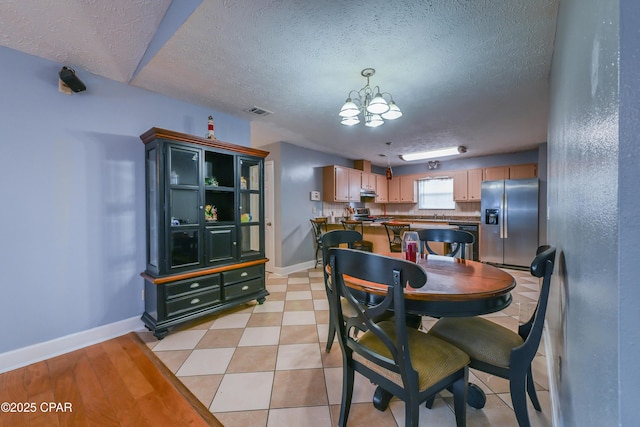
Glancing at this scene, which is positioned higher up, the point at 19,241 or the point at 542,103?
the point at 542,103

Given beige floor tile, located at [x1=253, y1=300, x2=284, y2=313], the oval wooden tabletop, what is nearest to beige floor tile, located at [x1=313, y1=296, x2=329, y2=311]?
beige floor tile, located at [x1=253, y1=300, x2=284, y2=313]

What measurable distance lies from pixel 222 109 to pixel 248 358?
2687 millimetres

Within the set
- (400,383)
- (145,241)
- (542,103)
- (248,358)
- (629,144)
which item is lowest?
(248,358)

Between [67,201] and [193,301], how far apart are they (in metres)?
1.37

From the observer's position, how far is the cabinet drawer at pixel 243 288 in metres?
2.80

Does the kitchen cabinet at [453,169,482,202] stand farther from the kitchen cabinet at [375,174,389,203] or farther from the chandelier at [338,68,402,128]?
the chandelier at [338,68,402,128]

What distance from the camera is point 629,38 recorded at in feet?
1.45

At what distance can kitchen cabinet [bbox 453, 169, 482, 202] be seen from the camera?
581cm

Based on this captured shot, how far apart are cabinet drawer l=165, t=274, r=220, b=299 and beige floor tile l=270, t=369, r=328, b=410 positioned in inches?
48.1

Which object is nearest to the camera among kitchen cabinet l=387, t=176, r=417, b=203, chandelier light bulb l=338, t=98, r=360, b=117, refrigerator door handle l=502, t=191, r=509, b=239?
chandelier light bulb l=338, t=98, r=360, b=117

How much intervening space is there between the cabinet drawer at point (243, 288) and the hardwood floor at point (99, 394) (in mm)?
849

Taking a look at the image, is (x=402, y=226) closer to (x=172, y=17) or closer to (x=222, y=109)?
(x=222, y=109)

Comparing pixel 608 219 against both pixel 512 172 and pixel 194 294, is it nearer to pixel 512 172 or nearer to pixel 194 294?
pixel 194 294

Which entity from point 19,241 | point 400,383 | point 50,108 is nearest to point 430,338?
point 400,383
